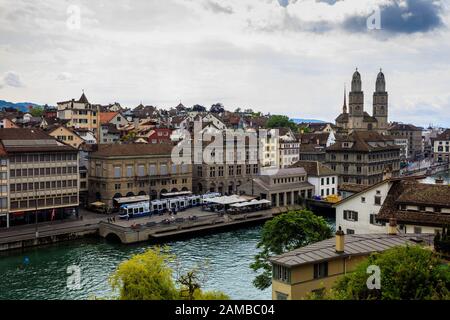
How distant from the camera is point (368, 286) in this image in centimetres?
1667

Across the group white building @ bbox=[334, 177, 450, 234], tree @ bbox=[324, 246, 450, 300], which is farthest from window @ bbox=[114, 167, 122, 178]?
tree @ bbox=[324, 246, 450, 300]

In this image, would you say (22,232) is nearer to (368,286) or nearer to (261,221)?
(261,221)

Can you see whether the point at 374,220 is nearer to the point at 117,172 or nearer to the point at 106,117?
the point at 117,172

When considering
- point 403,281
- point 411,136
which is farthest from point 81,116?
point 411,136

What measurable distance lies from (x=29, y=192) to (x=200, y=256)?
59.9ft

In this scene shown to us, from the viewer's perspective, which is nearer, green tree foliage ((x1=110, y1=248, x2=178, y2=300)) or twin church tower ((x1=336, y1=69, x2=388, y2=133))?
green tree foliage ((x1=110, y1=248, x2=178, y2=300))

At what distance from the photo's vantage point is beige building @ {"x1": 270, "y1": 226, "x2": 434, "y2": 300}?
20.8 m

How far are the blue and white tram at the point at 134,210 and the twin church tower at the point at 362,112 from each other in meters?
89.7

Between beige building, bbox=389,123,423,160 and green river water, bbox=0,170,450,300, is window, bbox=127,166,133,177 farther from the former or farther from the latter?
beige building, bbox=389,123,423,160

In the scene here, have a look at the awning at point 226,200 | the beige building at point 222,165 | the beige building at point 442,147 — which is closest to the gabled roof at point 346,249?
the awning at point 226,200

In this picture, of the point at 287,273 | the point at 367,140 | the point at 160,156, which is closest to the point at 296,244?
the point at 287,273

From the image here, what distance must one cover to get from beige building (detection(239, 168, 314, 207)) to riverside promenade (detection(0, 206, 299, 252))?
851cm

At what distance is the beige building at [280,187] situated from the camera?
6862cm
